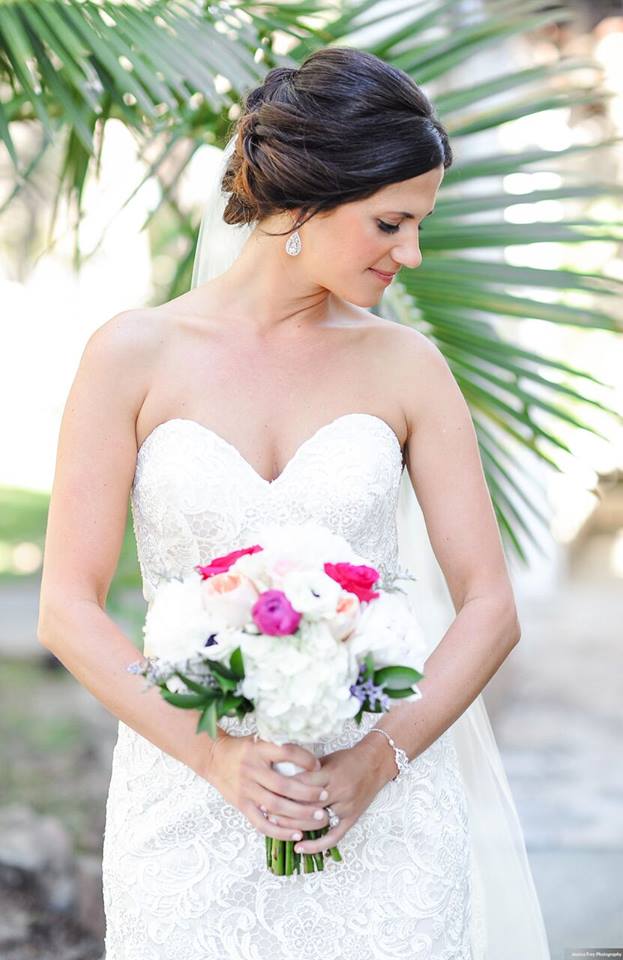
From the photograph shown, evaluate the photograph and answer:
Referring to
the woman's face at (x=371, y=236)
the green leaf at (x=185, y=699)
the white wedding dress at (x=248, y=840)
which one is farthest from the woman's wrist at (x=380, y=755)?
the woman's face at (x=371, y=236)

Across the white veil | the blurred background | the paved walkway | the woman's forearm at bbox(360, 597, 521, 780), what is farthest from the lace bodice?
the paved walkway

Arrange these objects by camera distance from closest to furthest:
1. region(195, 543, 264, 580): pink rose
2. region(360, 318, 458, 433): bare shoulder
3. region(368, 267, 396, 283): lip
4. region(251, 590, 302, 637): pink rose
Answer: region(251, 590, 302, 637): pink rose < region(195, 543, 264, 580): pink rose < region(368, 267, 396, 283): lip < region(360, 318, 458, 433): bare shoulder

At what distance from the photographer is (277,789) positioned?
1992 mm

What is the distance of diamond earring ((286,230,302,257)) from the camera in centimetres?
232

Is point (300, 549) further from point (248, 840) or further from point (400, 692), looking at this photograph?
point (248, 840)

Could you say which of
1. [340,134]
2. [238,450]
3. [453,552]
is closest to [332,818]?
[453,552]

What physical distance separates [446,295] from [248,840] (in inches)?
55.2

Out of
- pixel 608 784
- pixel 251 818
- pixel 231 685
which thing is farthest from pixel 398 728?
pixel 608 784

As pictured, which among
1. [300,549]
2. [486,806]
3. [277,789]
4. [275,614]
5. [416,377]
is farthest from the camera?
[486,806]

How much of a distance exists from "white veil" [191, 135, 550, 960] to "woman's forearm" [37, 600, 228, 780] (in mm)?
758

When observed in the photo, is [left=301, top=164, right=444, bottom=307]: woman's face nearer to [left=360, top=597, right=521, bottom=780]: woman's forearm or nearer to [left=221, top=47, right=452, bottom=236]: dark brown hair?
[left=221, top=47, right=452, bottom=236]: dark brown hair

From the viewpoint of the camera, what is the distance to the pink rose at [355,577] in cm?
177

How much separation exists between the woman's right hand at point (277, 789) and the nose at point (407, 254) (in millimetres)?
811

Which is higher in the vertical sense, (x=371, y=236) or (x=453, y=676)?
(x=371, y=236)
